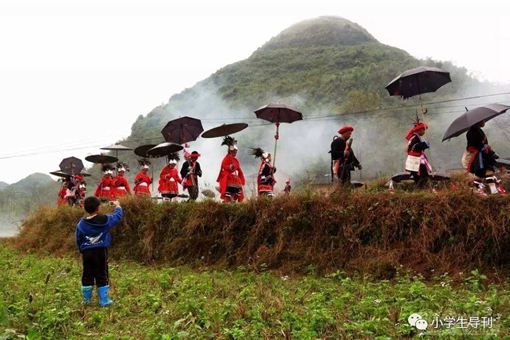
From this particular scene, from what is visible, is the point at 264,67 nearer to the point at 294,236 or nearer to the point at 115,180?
the point at 115,180

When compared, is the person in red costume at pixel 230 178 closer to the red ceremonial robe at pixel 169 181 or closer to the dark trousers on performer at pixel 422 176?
the red ceremonial robe at pixel 169 181

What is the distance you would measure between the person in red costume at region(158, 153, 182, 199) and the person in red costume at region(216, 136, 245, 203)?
7.58ft

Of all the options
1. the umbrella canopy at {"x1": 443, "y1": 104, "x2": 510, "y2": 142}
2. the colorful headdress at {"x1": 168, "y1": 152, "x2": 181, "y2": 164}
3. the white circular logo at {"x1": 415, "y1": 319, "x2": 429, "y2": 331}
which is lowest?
the white circular logo at {"x1": 415, "y1": 319, "x2": 429, "y2": 331}

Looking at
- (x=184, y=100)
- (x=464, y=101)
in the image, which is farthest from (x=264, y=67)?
(x=464, y=101)

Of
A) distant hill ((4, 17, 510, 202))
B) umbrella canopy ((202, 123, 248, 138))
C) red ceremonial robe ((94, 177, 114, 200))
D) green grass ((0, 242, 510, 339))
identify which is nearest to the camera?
green grass ((0, 242, 510, 339))

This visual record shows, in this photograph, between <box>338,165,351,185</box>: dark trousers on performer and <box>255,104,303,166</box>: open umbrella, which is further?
<box>255,104,303,166</box>: open umbrella

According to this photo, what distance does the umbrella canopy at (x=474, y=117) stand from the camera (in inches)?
293

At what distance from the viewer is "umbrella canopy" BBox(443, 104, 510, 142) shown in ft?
24.4

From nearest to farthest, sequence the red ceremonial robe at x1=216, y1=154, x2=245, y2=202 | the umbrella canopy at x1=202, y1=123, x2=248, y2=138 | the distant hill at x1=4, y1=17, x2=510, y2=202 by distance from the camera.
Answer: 1. the umbrella canopy at x1=202, y1=123, x2=248, y2=138
2. the red ceremonial robe at x1=216, y1=154, x2=245, y2=202
3. the distant hill at x1=4, y1=17, x2=510, y2=202

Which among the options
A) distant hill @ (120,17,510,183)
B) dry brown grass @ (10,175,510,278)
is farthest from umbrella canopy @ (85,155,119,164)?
distant hill @ (120,17,510,183)

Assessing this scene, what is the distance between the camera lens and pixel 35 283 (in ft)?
22.4

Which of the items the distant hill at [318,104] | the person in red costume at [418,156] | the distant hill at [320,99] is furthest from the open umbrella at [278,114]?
the distant hill at [320,99]

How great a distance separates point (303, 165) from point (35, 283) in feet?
107

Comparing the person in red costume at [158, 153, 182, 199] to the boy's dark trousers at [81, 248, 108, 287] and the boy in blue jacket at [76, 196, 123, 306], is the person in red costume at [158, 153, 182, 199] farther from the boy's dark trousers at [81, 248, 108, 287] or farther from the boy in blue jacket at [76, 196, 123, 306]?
the boy's dark trousers at [81, 248, 108, 287]
